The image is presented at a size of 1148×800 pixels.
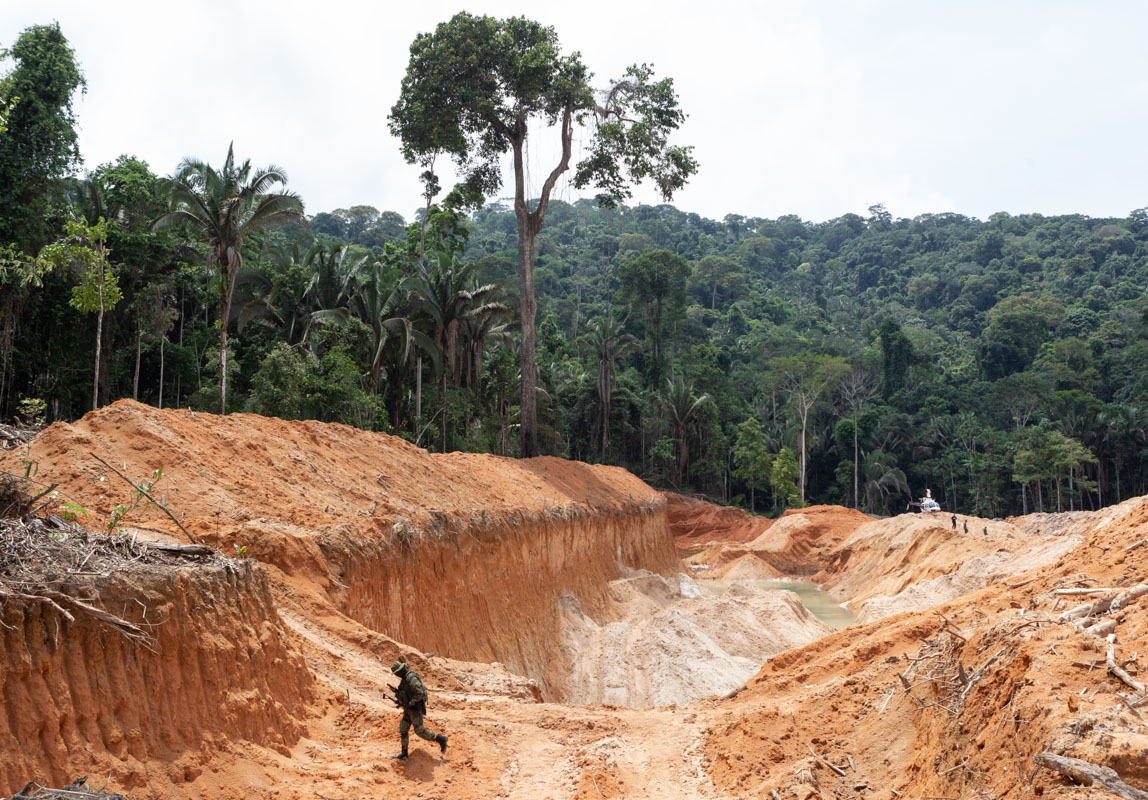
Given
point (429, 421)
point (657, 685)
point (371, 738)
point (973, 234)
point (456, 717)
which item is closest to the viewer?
point (371, 738)

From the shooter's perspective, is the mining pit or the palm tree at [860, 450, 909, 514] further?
the palm tree at [860, 450, 909, 514]

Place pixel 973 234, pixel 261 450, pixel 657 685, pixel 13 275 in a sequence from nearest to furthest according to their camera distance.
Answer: pixel 261 450
pixel 657 685
pixel 13 275
pixel 973 234

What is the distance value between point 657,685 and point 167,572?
12.6 m

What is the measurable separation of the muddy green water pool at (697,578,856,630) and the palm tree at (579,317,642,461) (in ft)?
57.7

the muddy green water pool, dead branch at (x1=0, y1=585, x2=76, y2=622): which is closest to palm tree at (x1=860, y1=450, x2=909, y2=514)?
the muddy green water pool

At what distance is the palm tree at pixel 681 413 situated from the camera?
185ft

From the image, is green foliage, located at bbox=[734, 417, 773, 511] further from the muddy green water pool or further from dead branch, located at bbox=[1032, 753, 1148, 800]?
dead branch, located at bbox=[1032, 753, 1148, 800]

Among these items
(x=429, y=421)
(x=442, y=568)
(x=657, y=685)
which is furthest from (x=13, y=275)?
(x=657, y=685)

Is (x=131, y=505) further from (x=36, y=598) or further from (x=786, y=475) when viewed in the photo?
(x=786, y=475)

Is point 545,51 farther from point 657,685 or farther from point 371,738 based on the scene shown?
point 371,738

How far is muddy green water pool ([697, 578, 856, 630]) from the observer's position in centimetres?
2934

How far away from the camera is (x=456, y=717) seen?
9.59 metres

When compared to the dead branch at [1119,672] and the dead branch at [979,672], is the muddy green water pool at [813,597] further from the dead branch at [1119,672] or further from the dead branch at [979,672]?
the dead branch at [1119,672]

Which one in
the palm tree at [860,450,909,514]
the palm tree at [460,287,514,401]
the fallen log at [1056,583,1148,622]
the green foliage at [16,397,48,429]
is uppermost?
the palm tree at [460,287,514,401]
